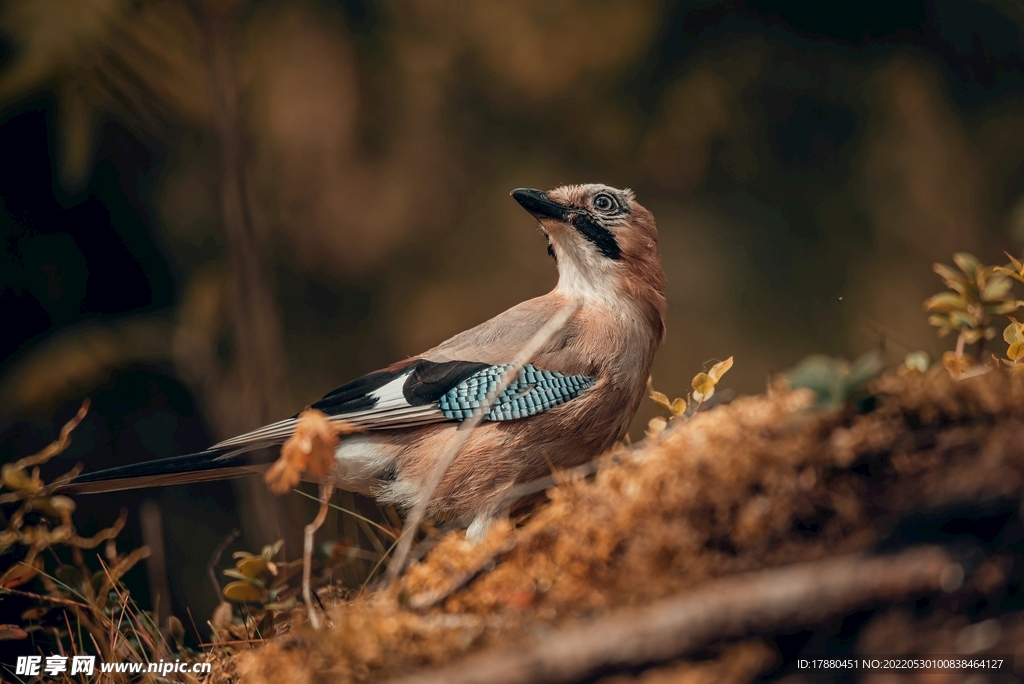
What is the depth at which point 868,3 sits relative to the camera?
5117 mm

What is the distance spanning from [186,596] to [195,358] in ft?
3.86

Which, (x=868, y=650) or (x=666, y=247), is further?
(x=666, y=247)

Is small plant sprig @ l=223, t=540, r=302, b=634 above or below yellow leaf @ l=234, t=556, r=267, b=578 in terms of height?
below

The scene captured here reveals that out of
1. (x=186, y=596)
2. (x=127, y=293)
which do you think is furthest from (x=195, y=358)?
(x=186, y=596)

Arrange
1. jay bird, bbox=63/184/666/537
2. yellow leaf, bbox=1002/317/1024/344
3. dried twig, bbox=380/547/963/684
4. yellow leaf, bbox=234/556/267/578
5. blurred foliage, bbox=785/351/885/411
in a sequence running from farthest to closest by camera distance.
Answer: jay bird, bbox=63/184/666/537 < yellow leaf, bbox=234/556/267/578 < yellow leaf, bbox=1002/317/1024/344 < blurred foliage, bbox=785/351/885/411 < dried twig, bbox=380/547/963/684

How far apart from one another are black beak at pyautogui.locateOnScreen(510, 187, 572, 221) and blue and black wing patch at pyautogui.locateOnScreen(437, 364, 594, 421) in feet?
2.12

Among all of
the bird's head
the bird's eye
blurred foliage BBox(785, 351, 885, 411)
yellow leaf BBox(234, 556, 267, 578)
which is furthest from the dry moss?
the bird's eye

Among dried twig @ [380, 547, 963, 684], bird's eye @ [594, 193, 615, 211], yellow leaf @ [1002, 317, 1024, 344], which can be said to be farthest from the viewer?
bird's eye @ [594, 193, 615, 211]

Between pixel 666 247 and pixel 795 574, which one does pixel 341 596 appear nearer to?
pixel 795 574

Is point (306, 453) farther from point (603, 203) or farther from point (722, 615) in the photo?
point (603, 203)

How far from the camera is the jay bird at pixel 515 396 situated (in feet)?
8.07

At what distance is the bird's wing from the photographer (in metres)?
2.50

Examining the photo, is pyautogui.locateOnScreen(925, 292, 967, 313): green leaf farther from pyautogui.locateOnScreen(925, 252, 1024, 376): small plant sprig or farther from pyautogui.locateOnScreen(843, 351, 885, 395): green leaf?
pyautogui.locateOnScreen(843, 351, 885, 395): green leaf

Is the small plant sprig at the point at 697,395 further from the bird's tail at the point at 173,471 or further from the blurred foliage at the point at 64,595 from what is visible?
the blurred foliage at the point at 64,595
